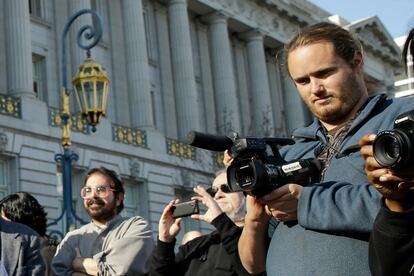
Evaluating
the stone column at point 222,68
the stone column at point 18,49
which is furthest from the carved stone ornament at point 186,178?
the stone column at point 18,49

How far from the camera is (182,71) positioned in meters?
35.9

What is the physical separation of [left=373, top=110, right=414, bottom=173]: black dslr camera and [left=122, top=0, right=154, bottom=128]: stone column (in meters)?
30.1

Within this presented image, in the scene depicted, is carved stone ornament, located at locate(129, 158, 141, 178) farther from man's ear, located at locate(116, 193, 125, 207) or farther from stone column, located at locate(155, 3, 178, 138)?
man's ear, located at locate(116, 193, 125, 207)

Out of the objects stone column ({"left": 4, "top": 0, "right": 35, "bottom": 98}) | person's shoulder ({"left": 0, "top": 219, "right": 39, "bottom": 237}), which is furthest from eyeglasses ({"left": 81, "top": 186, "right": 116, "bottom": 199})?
stone column ({"left": 4, "top": 0, "right": 35, "bottom": 98})

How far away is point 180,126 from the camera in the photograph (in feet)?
117

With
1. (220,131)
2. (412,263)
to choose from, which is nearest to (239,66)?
(220,131)

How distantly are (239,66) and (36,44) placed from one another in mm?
15213

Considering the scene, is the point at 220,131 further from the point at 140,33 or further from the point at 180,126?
the point at 140,33

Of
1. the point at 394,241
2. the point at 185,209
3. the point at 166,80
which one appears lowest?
the point at 394,241

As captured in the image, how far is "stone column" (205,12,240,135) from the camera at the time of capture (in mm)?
38594

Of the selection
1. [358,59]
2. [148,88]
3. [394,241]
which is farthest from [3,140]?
[394,241]

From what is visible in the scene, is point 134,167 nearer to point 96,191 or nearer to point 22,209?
point 22,209

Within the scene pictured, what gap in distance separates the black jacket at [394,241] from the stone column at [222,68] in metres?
35.4

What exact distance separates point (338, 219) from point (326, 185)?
167 mm
